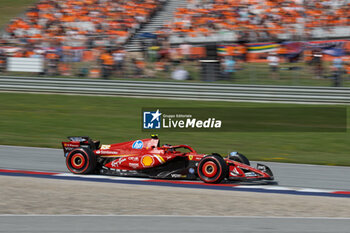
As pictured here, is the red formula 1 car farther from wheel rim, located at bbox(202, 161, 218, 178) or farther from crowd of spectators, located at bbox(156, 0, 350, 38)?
crowd of spectators, located at bbox(156, 0, 350, 38)

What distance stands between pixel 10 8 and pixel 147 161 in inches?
974

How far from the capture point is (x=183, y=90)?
18.7 metres

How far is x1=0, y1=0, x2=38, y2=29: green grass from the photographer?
28.5 m

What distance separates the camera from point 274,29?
19.6 m

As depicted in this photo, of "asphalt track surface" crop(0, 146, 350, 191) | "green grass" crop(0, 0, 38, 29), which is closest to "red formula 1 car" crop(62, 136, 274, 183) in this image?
"asphalt track surface" crop(0, 146, 350, 191)

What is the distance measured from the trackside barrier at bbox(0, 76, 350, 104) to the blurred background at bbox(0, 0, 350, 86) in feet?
0.80

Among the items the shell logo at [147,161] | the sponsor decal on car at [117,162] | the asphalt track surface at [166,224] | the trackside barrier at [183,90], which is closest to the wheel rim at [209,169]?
the shell logo at [147,161]

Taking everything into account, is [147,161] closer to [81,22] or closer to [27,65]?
[27,65]

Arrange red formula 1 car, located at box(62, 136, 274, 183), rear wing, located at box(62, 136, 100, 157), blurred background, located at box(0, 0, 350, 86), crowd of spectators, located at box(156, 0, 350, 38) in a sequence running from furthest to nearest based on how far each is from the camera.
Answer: crowd of spectators, located at box(156, 0, 350, 38), blurred background, located at box(0, 0, 350, 86), rear wing, located at box(62, 136, 100, 157), red formula 1 car, located at box(62, 136, 274, 183)

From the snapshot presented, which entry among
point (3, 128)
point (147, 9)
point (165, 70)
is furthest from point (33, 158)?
point (147, 9)

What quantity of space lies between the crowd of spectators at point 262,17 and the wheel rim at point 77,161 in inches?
431

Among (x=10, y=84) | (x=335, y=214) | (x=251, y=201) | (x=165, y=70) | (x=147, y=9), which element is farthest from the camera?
(x=147, y=9)

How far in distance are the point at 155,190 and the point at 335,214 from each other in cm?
270

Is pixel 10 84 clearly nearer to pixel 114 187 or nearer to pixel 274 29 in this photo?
pixel 274 29
